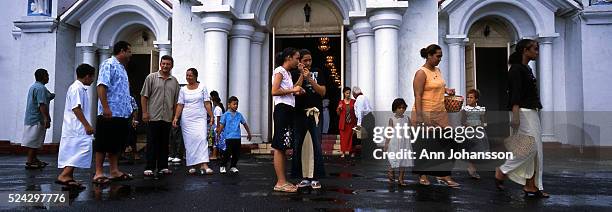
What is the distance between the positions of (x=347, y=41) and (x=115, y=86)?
838cm

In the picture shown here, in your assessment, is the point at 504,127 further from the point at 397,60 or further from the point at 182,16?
the point at 182,16

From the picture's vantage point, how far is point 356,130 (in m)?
10.9

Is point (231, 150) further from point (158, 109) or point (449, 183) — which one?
point (449, 183)

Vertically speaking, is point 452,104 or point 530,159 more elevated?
point 452,104

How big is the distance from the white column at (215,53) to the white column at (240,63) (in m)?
0.55

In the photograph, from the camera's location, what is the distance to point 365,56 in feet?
40.7

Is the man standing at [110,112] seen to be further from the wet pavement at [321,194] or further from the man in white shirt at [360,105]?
the man in white shirt at [360,105]

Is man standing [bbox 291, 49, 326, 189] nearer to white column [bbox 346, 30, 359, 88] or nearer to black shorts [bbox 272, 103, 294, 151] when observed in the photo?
black shorts [bbox 272, 103, 294, 151]

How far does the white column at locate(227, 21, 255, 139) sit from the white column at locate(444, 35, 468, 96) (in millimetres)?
5466

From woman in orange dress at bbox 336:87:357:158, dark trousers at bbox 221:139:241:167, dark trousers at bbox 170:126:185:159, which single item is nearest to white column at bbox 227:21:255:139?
woman in orange dress at bbox 336:87:357:158

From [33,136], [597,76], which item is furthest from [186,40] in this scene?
[597,76]

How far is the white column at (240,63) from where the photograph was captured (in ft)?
41.2

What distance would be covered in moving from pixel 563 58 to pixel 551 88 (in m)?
1.00

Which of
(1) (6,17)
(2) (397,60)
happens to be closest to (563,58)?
(2) (397,60)
